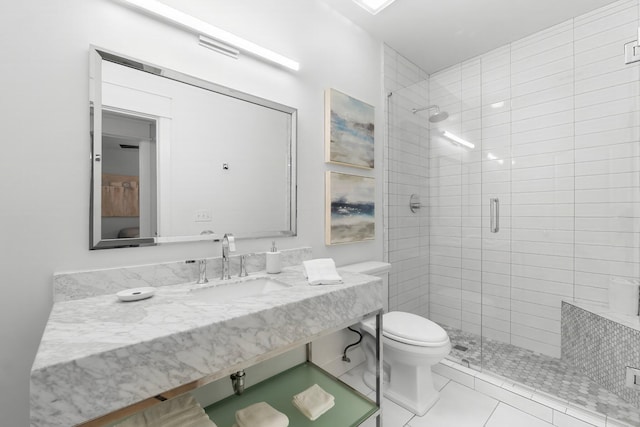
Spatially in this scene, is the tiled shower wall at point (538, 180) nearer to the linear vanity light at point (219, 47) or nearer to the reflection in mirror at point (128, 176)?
the linear vanity light at point (219, 47)

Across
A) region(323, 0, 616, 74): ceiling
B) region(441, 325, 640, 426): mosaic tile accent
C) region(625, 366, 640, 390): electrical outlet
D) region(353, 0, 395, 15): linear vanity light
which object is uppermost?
region(323, 0, 616, 74): ceiling

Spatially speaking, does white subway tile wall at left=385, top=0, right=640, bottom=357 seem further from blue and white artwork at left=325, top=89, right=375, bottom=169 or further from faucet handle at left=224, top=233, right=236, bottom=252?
faucet handle at left=224, top=233, right=236, bottom=252

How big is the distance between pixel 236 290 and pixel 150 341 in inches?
24.3

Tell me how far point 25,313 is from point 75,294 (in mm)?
146

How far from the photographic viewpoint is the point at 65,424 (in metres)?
0.60

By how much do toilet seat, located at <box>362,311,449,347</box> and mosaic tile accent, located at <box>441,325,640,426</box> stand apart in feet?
1.88

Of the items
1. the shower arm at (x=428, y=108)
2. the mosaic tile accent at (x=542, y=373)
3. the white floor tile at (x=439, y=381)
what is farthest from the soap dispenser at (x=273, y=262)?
the shower arm at (x=428, y=108)

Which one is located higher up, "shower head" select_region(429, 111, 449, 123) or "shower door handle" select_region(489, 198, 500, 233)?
"shower head" select_region(429, 111, 449, 123)

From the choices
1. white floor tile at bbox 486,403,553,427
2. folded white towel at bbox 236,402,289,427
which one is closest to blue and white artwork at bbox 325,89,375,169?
folded white towel at bbox 236,402,289,427

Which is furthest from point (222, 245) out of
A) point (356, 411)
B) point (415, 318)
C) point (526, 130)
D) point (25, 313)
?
point (526, 130)

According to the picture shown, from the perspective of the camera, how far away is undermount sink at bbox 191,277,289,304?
47.6 inches

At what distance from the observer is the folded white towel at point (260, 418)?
3.66 ft

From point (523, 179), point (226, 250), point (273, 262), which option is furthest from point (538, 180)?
point (226, 250)

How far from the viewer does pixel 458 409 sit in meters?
1.63
